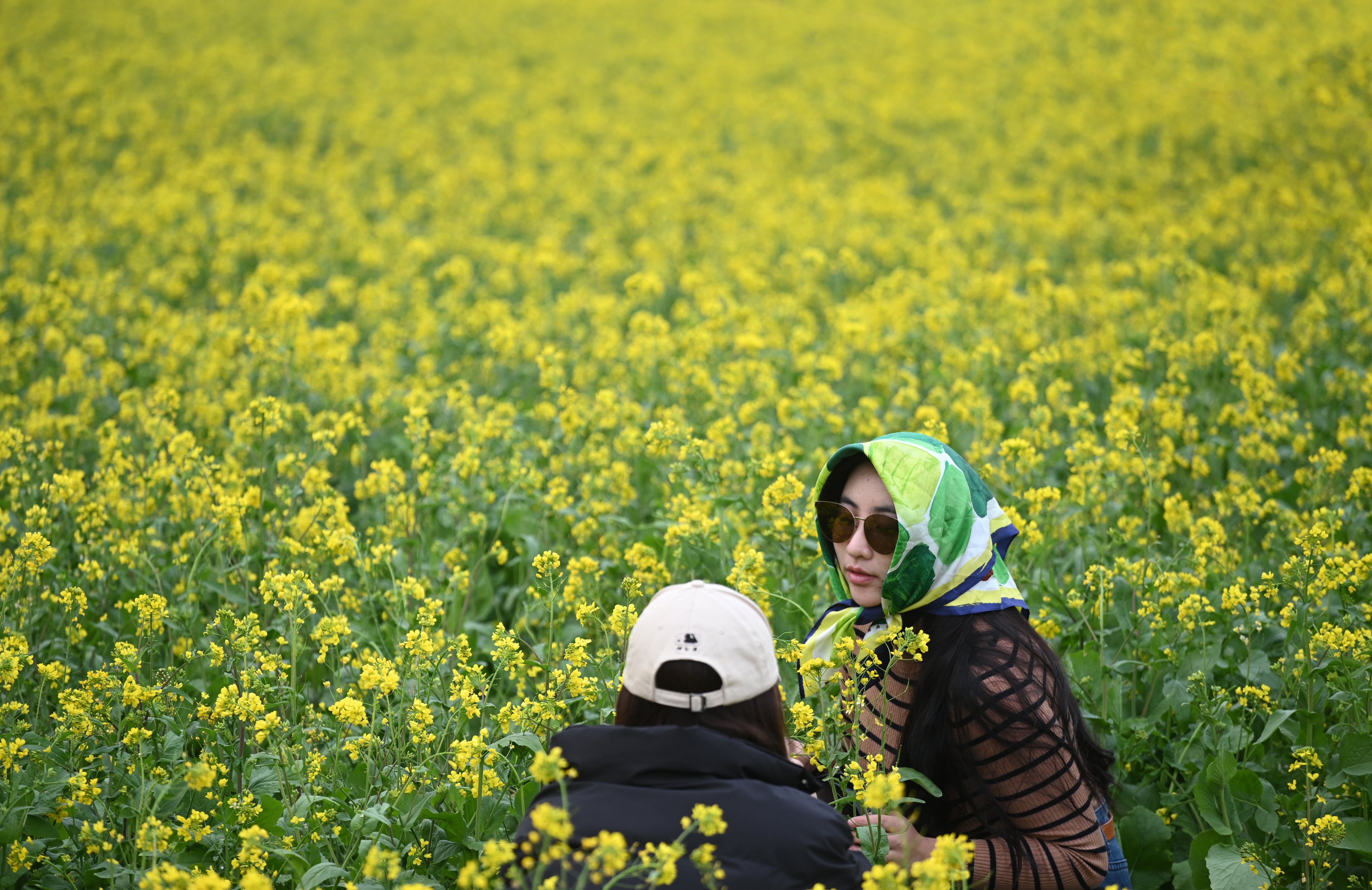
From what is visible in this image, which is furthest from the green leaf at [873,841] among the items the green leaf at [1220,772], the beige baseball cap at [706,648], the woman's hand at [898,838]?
the green leaf at [1220,772]

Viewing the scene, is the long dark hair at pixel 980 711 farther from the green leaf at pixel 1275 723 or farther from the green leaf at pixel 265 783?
the green leaf at pixel 265 783

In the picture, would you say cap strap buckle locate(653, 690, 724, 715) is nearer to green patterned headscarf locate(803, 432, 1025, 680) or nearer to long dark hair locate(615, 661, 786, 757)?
long dark hair locate(615, 661, 786, 757)

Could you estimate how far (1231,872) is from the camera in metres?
3.05

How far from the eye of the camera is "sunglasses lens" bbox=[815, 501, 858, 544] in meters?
2.98

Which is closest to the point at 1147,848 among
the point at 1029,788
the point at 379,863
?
the point at 1029,788

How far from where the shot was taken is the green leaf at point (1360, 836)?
311 centimetres

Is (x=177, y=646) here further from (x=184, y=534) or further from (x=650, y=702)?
(x=650, y=702)

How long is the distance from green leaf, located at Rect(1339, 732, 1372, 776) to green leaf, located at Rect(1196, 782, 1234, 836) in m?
0.38

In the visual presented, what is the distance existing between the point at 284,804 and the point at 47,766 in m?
0.63

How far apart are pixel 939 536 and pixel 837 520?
0.35 metres

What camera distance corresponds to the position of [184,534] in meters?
4.12

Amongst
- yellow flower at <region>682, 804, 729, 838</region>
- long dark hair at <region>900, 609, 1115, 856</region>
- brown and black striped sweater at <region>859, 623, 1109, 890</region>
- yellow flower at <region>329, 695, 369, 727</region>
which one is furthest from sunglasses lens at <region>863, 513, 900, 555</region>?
yellow flower at <region>329, 695, 369, 727</region>

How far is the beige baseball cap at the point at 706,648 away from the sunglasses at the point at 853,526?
2.03 ft

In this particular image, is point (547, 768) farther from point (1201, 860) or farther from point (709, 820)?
point (1201, 860)
